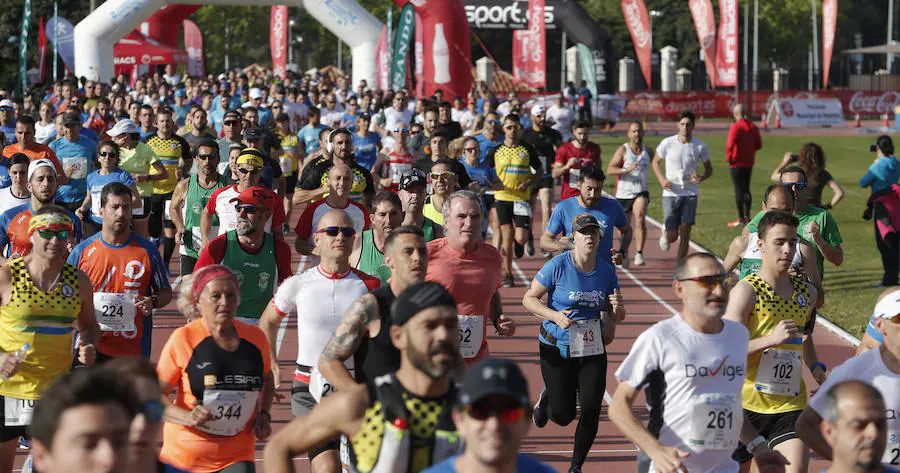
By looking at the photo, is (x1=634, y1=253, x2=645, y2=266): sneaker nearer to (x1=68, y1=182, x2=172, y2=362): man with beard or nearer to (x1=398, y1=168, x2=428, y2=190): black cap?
(x1=398, y1=168, x2=428, y2=190): black cap

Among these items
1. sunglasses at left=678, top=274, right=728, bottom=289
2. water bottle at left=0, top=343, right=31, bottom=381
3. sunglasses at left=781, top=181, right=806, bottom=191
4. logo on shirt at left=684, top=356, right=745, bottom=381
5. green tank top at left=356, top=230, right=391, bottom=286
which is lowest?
water bottle at left=0, top=343, right=31, bottom=381

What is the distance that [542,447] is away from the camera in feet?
29.5

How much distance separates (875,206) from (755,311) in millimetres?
9140

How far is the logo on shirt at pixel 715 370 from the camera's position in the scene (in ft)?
18.4

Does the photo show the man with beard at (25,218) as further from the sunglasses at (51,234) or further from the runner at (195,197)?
the sunglasses at (51,234)

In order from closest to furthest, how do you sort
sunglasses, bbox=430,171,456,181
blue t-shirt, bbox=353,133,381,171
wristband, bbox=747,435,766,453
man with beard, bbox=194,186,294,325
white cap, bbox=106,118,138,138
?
wristband, bbox=747,435,766,453, man with beard, bbox=194,186,294,325, sunglasses, bbox=430,171,456,181, white cap, bbox=106,118,138,138, blue t-shirt, bbox=353,133,381,171

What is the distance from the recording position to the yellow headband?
696cm

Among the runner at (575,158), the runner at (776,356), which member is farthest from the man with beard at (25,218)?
the runner at (575,158)

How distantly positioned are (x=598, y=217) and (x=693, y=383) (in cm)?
545

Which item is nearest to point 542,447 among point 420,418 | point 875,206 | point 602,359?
point 602,359

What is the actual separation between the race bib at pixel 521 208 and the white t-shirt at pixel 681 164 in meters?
1.86

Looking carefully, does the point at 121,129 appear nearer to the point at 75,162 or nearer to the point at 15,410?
the point at 75,162

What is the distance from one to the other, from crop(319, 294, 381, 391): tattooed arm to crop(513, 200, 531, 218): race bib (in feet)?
31.1

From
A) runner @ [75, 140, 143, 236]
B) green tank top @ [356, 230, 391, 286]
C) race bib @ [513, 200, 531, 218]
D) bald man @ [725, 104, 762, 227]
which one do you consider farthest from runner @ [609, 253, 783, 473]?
bald man @ [725, 104, 762, 227]
